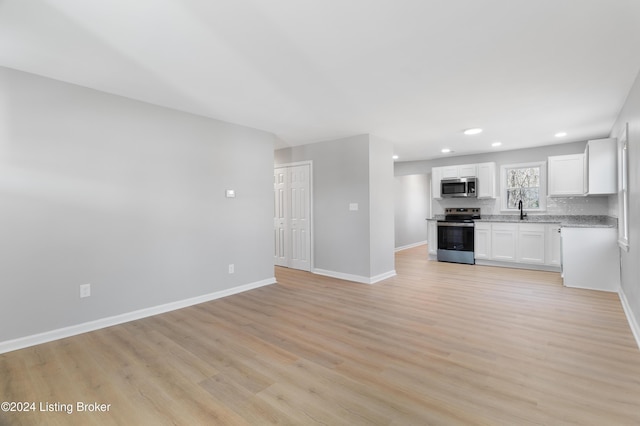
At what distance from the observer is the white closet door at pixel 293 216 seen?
5625mm

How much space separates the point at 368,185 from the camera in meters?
4.80

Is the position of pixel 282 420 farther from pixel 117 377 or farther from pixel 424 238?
pixel 424 238

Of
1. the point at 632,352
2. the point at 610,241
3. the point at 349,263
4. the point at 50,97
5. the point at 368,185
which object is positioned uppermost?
the point at 50,97

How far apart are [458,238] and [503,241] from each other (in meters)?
0.83

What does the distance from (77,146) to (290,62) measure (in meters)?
2.26

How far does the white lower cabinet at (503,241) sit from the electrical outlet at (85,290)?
649cm

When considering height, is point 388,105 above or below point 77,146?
above

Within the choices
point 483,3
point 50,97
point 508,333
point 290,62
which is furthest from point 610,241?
point 50,97

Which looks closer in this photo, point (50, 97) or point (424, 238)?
point (50, 97)

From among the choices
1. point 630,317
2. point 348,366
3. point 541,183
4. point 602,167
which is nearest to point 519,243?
point 541,183

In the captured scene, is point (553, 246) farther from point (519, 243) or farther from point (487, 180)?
point (487, 180)

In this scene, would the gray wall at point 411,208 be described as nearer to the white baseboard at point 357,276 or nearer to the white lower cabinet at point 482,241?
the white lower cabinet at point 482,241

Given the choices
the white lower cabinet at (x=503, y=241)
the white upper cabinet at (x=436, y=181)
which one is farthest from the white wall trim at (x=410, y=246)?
the white lower cabinet at (x=503, y=241)

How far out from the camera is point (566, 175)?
17.2 feet
